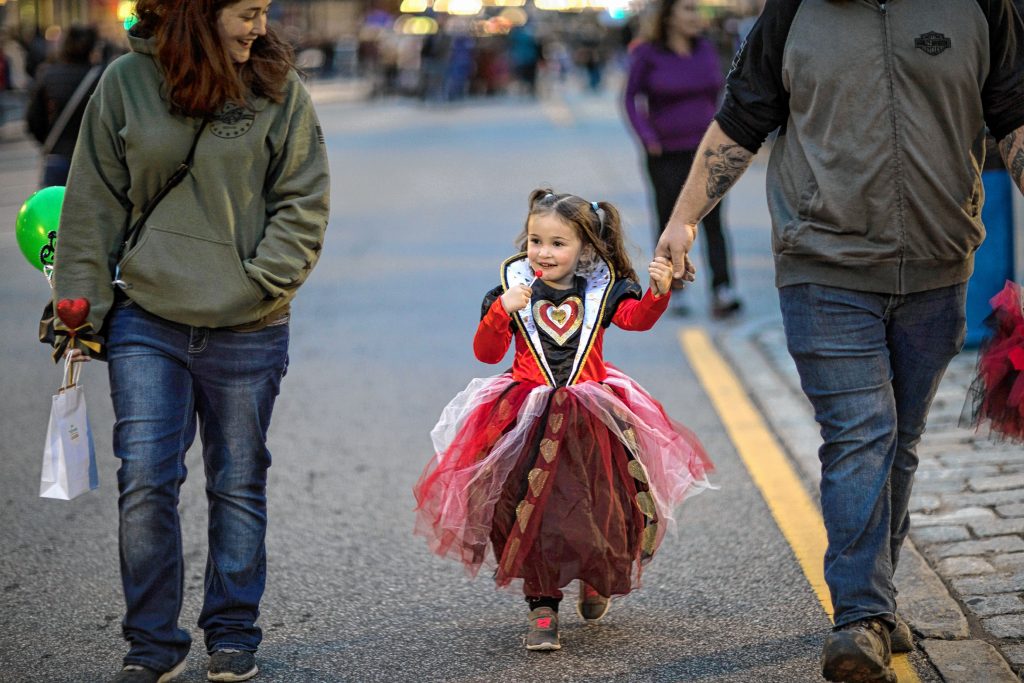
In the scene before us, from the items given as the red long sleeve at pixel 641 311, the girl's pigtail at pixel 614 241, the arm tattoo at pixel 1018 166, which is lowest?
the red long sleeve at pixel 641 311

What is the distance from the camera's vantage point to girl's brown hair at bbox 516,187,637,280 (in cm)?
386

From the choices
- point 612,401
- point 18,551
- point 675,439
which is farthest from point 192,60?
point 18,551

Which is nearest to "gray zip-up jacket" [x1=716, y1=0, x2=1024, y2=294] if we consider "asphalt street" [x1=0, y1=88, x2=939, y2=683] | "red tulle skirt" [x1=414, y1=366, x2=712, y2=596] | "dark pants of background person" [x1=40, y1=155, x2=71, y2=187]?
"red tulle skirt" [x1=414, y1=366, x2=712, y2=596]

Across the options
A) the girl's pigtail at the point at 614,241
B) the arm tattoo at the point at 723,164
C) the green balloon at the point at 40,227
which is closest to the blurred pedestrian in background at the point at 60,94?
the green balloon at the point at 40,227

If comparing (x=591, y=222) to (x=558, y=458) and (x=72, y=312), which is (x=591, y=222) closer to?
(x=558, y=458)

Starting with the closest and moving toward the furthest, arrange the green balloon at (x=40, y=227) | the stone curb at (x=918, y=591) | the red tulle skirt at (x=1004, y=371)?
the red tulle skirt at (x=1004, y=371) < the stone curb at (x=918, y=591) < the green balloon at (x=40, y=227)

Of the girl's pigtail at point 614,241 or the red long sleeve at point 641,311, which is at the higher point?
the girl's pigtail at point 614,241

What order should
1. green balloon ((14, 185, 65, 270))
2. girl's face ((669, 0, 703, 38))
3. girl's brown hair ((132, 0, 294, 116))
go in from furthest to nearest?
girl's face ((669, 0, 703, 38)) → green balloon ((14, 185, 65, 270)) → girl's brown hair ((132, 0, 294, 116))

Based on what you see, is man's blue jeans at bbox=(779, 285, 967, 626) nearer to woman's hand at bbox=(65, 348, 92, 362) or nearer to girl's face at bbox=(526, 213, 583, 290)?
girl's face at bbox=(526, 213, 583, 290)

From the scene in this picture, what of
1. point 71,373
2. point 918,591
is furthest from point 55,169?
point 918,591

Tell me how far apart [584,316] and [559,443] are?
1.26 feet

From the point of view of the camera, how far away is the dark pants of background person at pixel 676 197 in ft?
29.2

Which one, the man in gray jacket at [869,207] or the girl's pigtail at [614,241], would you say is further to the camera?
the girl's pigtail at [614,241]

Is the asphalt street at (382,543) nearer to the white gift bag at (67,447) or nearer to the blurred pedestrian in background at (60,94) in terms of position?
the white gift bag at (67,447)
